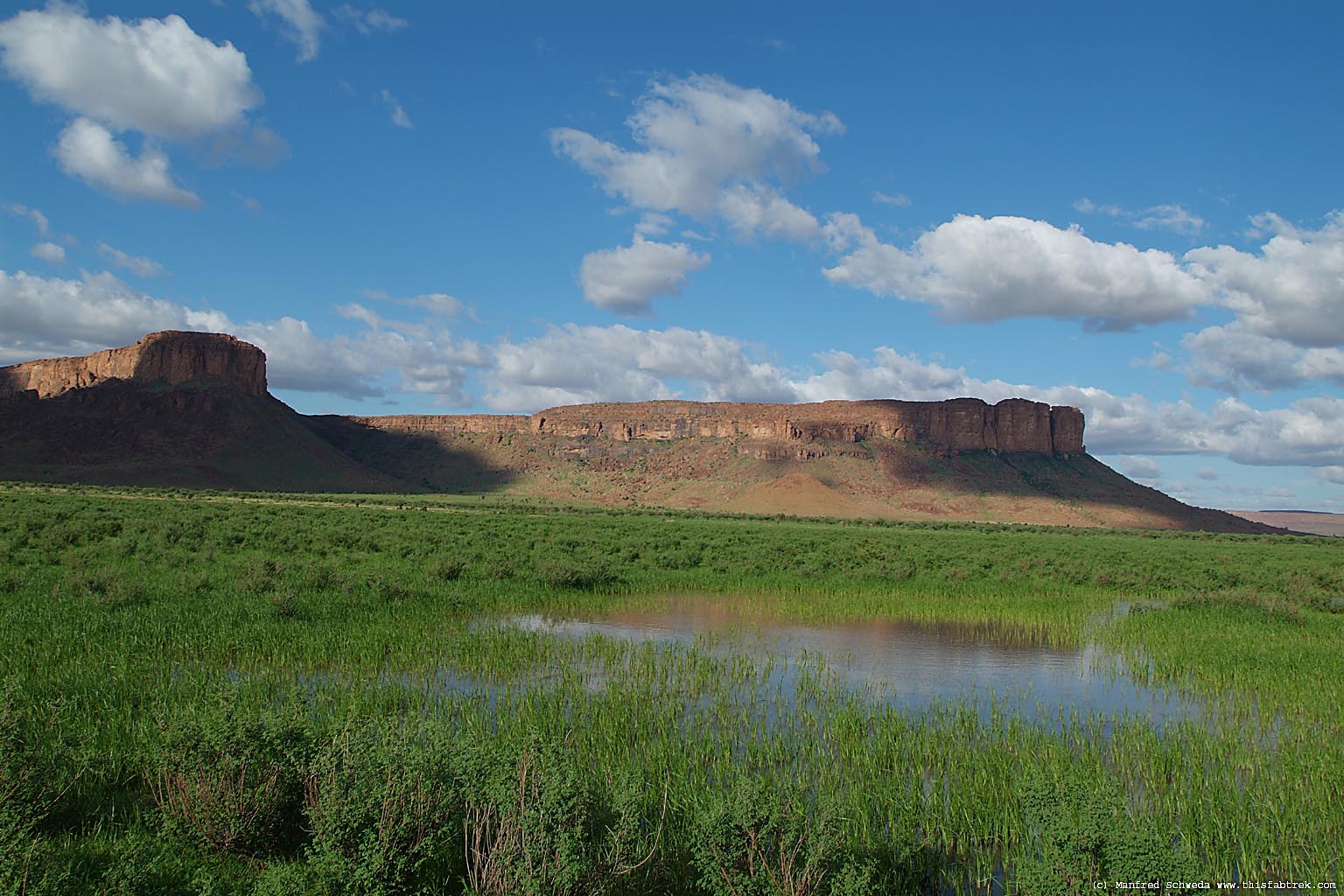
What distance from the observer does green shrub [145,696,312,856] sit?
540 cm

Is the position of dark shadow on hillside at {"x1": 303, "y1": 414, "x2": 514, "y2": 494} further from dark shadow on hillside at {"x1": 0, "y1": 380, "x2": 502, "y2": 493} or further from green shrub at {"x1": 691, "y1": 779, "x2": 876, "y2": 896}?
green shrub at {"x1": 691, "y1": 779, "x2": 876, "y2": 896}

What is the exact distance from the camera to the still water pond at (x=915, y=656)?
10547 millimetres

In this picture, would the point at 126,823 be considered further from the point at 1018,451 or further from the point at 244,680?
the point at 1018,451

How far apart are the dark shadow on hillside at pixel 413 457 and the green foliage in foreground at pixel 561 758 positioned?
4098 inches

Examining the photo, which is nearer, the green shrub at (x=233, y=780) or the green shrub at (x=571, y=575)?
the green shrub at (x=233, y=780)

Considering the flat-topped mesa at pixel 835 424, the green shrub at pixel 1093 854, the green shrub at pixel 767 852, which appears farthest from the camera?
the flat-topped mesa at pixel 835 424

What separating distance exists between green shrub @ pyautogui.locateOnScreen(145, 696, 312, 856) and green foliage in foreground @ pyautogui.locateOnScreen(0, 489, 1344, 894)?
0.02 meters

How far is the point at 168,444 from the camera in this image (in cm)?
9644

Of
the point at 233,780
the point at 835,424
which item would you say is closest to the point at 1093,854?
the point at 233,780

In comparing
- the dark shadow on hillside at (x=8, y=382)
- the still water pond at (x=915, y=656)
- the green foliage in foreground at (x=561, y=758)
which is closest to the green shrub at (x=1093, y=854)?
the green foliage in foreground at (x=561, y=758)

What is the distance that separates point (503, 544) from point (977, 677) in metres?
20.5

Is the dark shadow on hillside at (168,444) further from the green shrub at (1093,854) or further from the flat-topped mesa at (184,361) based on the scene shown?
the green shrub at (1093,854)

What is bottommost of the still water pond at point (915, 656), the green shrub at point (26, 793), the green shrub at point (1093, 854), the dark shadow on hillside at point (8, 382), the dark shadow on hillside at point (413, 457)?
the still water pond at point (915, 656)

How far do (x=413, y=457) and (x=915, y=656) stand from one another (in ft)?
407
